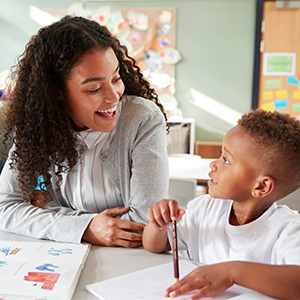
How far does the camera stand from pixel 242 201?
877mm

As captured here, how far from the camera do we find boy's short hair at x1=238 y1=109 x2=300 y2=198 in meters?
0.78

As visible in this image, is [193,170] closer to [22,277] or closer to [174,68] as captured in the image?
[22,277]

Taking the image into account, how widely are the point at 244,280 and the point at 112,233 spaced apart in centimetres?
38

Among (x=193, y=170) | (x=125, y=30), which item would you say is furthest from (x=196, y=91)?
(x=193, y=170)

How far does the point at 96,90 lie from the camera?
1.04 m

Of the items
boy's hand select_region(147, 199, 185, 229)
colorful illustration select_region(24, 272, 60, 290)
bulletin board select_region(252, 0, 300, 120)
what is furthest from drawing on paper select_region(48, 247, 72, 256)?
bulletin board select_region(252, 0, 300, 120)

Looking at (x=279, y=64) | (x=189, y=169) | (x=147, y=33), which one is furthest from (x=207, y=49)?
(x=189, y=169)

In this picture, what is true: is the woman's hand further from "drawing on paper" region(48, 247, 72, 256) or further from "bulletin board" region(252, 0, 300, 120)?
"bulletin board" region(252, 0, 300, 120)

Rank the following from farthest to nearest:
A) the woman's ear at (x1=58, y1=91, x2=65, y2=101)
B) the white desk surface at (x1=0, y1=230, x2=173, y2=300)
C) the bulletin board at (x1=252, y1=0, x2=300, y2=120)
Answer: the bulletin board at (x1=252, y1=0, x2=300, y2=120), the woman's ear at (x1=58, y1=91, x2=65, y2=101), the white desk surface at (x1=0, y1=230, x2=173, y2=300)

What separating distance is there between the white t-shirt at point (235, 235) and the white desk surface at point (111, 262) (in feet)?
0.34

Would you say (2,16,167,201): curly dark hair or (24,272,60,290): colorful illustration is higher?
(2,16,167,201): curly dark hair

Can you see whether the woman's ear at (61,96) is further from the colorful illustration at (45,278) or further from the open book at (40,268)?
the colorful illustration at (45,278)

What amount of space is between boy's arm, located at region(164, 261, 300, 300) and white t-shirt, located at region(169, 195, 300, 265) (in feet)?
0.21

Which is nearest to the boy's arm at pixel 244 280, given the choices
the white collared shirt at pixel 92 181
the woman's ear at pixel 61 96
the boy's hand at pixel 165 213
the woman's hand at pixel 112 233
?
the boy's hand at pixel 165 213
